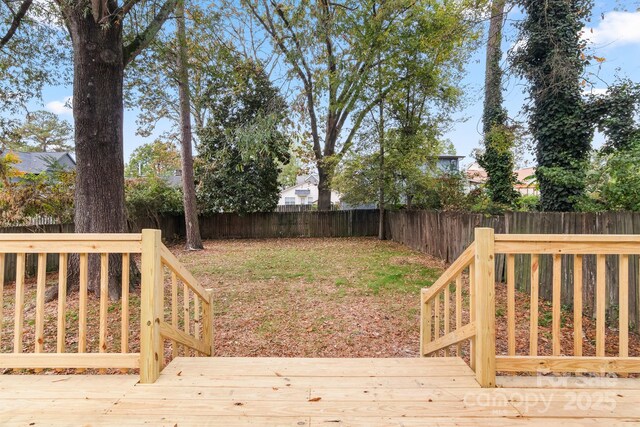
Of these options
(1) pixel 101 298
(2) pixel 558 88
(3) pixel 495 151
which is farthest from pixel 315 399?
(3) pixel 495 151

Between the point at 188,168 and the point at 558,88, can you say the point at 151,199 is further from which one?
the point at 558,88

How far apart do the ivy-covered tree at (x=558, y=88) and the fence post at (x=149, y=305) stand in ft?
22.5

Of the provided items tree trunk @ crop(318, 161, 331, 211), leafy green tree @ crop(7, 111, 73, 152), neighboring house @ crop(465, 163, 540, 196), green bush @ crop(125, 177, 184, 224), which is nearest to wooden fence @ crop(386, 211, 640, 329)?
neighboring house @ crop(465, 163, 540, 196)

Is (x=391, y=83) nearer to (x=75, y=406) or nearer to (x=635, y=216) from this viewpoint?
(x=635, y=216)

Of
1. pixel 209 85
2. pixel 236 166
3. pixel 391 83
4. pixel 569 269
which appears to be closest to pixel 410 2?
pixel 391 83

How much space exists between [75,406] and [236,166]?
531 inches

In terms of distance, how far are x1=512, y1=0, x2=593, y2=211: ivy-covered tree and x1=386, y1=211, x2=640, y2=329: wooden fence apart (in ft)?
4.66

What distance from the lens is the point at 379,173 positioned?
39.6ft

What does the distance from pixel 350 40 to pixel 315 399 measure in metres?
12.7

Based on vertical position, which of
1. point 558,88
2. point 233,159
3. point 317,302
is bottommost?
point 317,302

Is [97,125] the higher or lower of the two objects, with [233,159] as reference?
lower

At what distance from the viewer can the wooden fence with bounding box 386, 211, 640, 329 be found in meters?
4.10

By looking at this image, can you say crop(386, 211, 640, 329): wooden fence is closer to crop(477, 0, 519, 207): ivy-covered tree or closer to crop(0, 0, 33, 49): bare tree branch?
crop(477, 0, 519, 207): ivy-covered tree

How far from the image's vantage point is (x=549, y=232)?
518 cm
